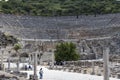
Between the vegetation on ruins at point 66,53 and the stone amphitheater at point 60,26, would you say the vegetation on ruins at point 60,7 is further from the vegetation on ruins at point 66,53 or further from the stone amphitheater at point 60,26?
the vegetation on ruins at point 66,53

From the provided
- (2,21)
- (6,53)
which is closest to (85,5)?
(2,21)

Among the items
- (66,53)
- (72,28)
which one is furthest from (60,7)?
(66,53)

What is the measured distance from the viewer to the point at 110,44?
8675 centimetres

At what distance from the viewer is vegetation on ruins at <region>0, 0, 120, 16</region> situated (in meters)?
114

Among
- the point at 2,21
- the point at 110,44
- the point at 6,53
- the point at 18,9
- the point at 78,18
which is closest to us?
the point at 6,53

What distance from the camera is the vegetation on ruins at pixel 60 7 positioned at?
4488 inches

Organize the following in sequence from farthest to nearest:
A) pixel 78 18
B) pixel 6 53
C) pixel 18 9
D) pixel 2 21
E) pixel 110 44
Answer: pixel 18 9
pixel 78 18
pixel 2 21
pixel 110 44
pixel 6 53

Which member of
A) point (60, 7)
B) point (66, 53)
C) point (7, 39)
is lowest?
point (66, 53)

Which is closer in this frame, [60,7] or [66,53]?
[66,53]

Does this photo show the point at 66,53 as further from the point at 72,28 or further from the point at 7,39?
the point at 72,28

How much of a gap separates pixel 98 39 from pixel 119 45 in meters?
4.74

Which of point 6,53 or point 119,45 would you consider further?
point 119,45

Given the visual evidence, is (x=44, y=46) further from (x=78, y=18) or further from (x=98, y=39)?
(x=78, y=18)

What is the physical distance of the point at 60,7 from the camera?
405ft
